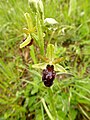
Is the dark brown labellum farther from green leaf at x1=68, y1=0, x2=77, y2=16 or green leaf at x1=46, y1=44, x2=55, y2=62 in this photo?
green leaf at x1=68, y1=0, x2=77, y2=16

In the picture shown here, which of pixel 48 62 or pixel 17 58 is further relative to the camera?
pixel 17 58

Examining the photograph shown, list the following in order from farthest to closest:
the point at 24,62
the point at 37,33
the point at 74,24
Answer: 1. the point at 74,24
2. the point at 24,62
3. the point at 37,33

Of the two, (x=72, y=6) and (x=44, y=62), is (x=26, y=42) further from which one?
(x=72, y=6)

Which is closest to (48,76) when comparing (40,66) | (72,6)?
(40,66)

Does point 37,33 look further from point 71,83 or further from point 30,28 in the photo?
point 71,83

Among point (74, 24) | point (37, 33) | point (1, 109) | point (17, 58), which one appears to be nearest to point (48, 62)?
point (37, 33)

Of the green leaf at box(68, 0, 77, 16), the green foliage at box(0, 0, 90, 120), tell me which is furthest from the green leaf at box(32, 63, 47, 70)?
the green leaf at box(68, 0, 77, 16)
